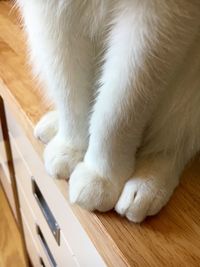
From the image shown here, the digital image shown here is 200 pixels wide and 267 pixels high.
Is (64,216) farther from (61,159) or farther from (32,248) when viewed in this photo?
(32,248)

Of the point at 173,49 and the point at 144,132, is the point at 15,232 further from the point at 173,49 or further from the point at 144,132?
the point at 173,49

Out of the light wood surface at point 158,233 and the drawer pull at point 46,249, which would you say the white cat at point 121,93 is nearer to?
the light wood surface at point 158,233

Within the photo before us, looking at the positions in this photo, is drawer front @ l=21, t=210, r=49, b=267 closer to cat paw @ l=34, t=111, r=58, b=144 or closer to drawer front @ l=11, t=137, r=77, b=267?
drawer front @ l=11, t=137, r=77, b=267

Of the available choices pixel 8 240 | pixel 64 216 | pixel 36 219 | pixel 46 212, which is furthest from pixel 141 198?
pixel 8 240

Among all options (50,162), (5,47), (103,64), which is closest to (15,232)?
(5,47)

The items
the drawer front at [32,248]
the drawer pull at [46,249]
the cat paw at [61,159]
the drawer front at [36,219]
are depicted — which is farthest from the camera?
the drawer front at [32,248]

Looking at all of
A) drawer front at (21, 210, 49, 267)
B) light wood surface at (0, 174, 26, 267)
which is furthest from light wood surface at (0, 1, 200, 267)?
light wood surface at (0, 174, 26, 267)

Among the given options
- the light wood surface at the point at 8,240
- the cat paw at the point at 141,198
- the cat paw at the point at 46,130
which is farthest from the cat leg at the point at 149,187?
the light wood surface at the point at 8,240
